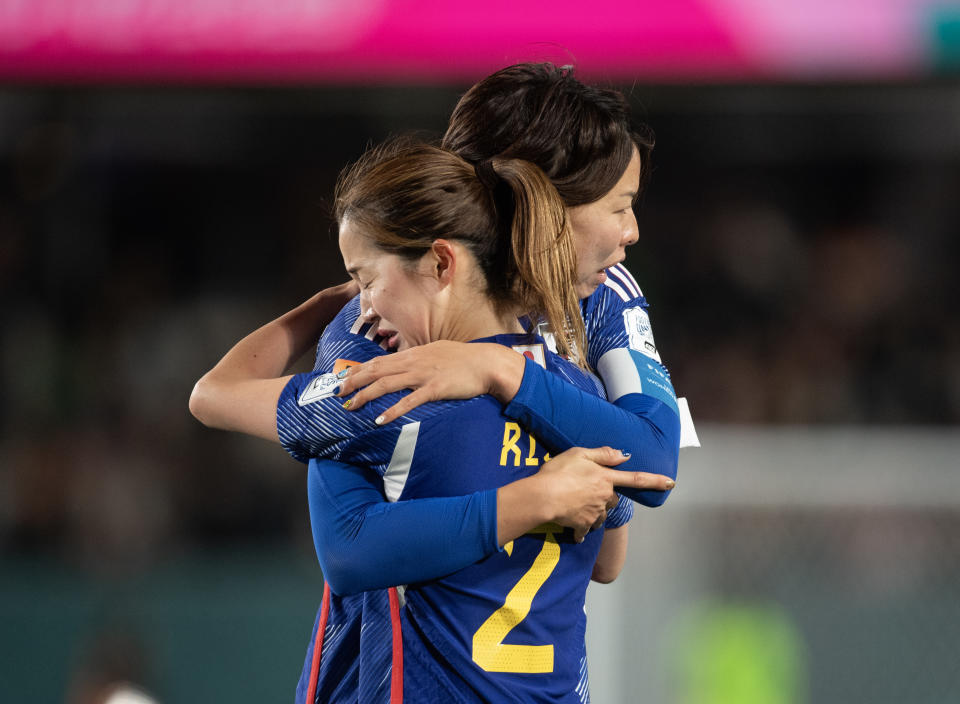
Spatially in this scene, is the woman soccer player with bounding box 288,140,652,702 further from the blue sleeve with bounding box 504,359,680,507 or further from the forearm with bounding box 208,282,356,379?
the forearm with bounding box 208,282,356,379

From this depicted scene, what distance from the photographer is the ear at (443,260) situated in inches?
53.4

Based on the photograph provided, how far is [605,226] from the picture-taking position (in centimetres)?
156

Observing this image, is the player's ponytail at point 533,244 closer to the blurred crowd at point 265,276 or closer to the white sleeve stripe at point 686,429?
the white sleeve stripe at point 686,429

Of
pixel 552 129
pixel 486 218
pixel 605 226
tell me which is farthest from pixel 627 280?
pixel 486 218

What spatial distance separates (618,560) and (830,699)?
238 cm

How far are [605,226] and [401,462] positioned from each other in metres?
0.46

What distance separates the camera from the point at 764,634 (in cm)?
378

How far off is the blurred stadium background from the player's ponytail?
8.28ft

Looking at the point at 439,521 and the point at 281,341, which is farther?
the point at 281,341

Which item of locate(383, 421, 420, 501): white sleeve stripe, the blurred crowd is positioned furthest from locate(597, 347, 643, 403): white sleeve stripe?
the blurred crowd

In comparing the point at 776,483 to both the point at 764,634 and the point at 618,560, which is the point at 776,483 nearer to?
the point at 764,634

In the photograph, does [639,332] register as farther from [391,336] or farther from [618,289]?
[391,336]

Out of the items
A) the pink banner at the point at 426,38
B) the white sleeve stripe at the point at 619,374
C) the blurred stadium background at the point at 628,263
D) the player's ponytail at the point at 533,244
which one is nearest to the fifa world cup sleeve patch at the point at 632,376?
the white sleeve stripe at the point at 619,374

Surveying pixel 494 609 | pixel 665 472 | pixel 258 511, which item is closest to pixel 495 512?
pixel 494 609
